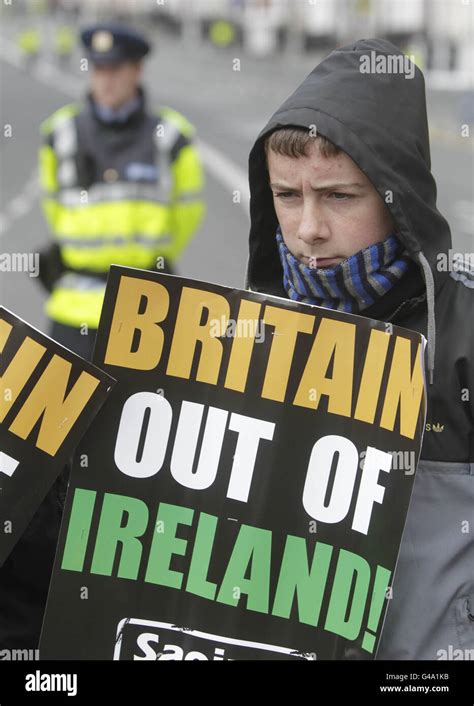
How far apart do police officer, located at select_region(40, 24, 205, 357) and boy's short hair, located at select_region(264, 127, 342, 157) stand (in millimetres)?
3238

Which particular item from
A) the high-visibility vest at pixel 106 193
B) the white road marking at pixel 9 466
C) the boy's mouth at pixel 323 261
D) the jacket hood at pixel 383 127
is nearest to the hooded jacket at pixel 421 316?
the jacket hood at pixel 383 127

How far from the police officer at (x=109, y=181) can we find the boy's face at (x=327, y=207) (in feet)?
10.6

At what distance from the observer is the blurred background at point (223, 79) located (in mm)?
15000

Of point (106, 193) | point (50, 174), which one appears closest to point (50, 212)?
point (50, 174)

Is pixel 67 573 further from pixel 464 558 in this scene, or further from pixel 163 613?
pixel 464 558

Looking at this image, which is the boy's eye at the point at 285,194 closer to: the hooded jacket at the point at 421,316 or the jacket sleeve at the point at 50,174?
the hooded jacket at the point at 421,316

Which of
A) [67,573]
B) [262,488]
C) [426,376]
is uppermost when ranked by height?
[426,376]

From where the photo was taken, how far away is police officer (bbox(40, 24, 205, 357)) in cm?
583

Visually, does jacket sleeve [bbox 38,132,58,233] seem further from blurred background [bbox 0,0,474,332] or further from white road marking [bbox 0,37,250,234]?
blurred background [bbox 0,0,474,332]

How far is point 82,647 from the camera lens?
2.41 m

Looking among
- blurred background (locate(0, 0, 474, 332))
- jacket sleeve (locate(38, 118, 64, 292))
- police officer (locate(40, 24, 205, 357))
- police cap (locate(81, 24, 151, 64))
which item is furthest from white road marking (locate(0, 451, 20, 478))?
police cap (locate(81, 24, 151, 64))
